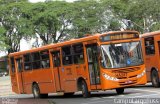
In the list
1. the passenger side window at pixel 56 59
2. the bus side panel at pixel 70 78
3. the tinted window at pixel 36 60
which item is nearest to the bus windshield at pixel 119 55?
the bus side panel at pixel 70 78

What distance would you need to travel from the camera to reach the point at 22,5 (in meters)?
92.4

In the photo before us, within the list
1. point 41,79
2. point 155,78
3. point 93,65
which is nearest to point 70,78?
point 93,65

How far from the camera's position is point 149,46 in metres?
26.6

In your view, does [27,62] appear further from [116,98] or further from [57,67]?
[116,98]

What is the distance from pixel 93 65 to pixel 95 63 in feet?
0.68

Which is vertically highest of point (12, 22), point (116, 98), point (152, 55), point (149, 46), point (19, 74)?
point (12, 22)

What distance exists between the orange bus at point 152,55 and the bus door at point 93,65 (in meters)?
4.33

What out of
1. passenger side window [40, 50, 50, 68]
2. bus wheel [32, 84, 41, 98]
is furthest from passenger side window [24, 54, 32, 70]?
passenger side window [40, 50, 50, 68]

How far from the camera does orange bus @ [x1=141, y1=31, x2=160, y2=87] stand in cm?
2584

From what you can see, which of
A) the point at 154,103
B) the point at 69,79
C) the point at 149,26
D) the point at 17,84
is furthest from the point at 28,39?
the point at 154,103

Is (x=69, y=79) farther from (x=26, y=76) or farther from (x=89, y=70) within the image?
(x=26, y=76)

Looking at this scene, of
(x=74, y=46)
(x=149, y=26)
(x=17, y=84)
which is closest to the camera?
(x=74, y=46)

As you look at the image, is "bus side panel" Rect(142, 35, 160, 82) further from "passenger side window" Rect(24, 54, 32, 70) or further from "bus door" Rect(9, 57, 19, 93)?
"bus door" Rect(9, 57, 19, 93)

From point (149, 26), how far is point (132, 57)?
60.7 meters
